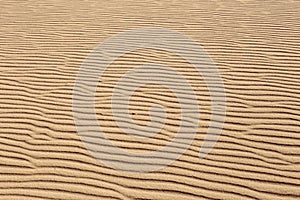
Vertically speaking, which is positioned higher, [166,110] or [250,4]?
[250,4]

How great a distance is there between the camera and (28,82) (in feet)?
18.7

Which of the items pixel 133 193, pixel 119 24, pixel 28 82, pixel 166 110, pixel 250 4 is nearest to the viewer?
pixel 133 193

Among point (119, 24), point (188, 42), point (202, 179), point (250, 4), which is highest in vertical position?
point (250, 4)

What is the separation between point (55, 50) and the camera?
6746 mm

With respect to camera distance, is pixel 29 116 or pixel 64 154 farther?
pixel 29 116

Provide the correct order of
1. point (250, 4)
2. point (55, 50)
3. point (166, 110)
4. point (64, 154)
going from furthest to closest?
point (250, 4)
point (55, 50)
point (166, 110)
point (64, 154)

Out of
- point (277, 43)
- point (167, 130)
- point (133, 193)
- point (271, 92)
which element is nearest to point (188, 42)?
point (277, 43)

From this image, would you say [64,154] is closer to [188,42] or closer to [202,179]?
[202,179]

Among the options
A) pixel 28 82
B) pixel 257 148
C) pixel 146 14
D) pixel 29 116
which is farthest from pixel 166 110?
pixel 146 14

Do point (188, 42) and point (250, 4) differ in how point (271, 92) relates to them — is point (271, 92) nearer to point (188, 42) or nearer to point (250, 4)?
point (188, 42)

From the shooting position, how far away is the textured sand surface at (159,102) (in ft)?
12.7

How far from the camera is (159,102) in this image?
5176mm

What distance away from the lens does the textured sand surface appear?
12.7 feet

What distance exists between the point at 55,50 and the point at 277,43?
11.7 feet
